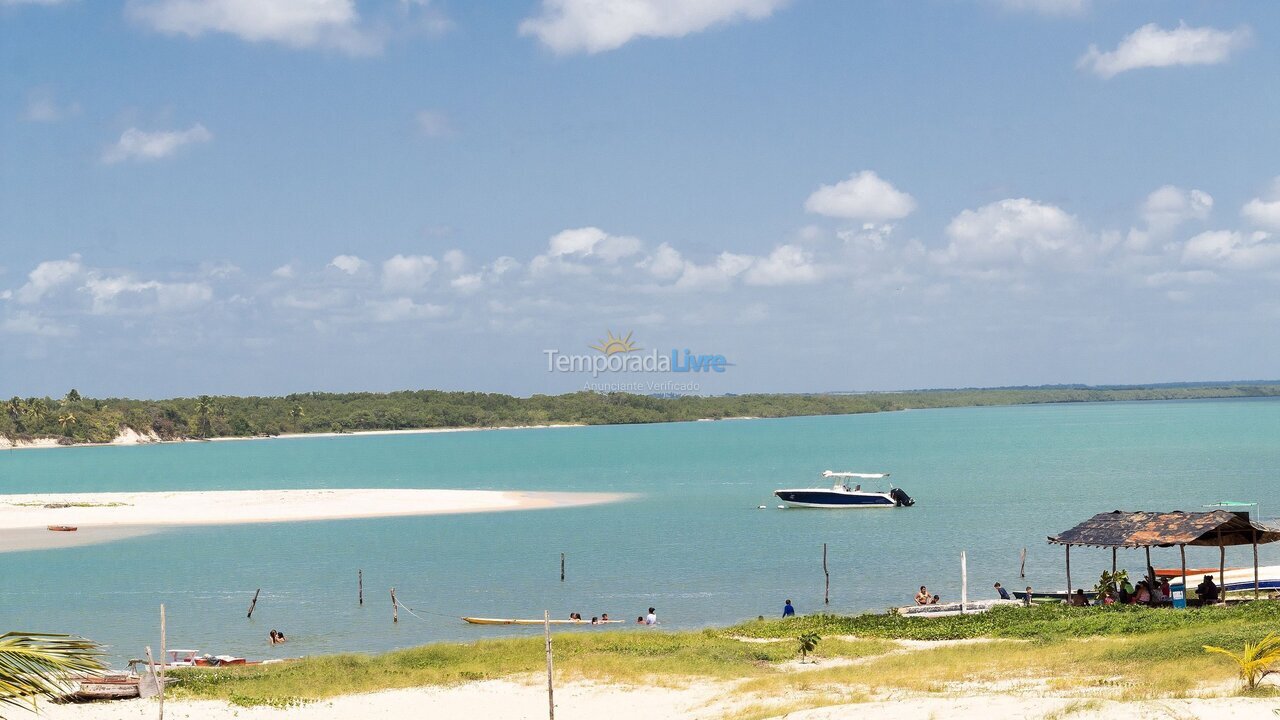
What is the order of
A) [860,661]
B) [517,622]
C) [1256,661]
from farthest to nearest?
[517,622], [860,661], [1256,661]

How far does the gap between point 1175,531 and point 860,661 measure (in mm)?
10972

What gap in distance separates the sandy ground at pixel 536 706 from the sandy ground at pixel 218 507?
1793 inches

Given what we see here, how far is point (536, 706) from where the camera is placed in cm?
2442

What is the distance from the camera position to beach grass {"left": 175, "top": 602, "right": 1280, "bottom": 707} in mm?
21469

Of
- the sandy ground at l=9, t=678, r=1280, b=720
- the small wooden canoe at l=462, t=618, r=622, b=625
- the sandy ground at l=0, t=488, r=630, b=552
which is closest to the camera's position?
the sandy ground at l=9, t=678, r=1280, b=720

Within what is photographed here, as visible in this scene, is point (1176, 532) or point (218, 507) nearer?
point (1176, 532)

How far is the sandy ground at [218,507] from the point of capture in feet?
234

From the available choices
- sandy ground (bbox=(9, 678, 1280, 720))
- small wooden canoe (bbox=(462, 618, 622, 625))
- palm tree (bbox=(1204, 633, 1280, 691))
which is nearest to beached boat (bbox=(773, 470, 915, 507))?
small wooden canoe (bbox=(462, 618, 622, 625))

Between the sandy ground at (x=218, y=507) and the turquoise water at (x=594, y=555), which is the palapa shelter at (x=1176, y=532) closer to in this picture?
the turquoise water at (x=594, y=555)

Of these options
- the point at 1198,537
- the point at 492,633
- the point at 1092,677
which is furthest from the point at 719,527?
the point at 1092,677

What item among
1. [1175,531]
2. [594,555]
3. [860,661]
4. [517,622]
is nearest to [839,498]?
[594,555]

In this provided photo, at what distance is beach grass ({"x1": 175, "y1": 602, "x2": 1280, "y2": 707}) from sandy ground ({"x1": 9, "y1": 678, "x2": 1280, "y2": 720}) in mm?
619

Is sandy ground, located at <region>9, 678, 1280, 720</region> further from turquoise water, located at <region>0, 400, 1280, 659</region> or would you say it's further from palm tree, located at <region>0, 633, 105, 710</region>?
palm tree, located at <region>0, 633, 105, 710</region>

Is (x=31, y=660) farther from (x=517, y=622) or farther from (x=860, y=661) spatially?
(x=517, y=622)
